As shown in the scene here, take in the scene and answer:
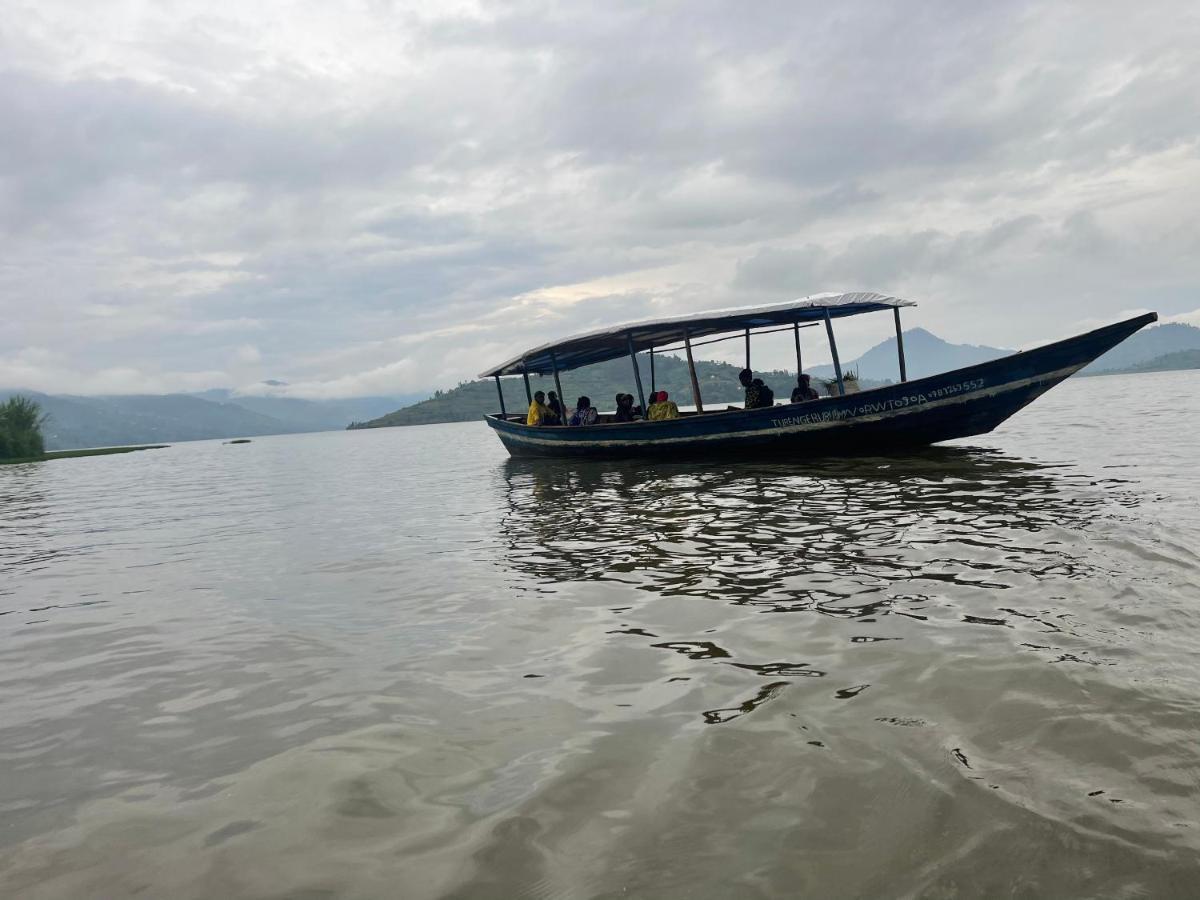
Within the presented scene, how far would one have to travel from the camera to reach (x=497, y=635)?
6.22m

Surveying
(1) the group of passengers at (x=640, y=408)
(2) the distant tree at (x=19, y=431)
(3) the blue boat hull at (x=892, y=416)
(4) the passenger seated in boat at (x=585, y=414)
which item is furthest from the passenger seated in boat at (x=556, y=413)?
(2) the distant tree at (x=19, y=431)

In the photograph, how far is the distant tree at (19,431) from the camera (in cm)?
7244

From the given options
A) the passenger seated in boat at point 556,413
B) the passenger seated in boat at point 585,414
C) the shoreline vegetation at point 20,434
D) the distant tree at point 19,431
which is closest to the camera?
the passenger seated in boat at point 585,414

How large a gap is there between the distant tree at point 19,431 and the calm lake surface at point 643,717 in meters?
82.1

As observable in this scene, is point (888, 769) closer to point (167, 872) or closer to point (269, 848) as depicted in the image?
point (269, 848)

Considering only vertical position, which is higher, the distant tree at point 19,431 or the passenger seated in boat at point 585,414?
the distant tree at point 19,431

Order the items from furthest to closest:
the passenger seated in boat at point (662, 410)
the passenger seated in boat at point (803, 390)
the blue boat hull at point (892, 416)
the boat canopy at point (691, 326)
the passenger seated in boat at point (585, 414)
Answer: the passenger seated in boat at point (585, 414) → the passenger seated in boat at point (662, 410) → the passenger seated in boat at point (803, 390) → the boat canopy at point (691, 326) → the blue boat hull at point (892, 416)

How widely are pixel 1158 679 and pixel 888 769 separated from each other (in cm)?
201

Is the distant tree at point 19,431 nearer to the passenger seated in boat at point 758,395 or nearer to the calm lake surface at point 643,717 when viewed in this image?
the passenger seated in boat at point 758,395

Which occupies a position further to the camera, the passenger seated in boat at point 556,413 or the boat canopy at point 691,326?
the passenger seated in boat at point 556,413

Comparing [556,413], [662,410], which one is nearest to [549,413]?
[556,413]

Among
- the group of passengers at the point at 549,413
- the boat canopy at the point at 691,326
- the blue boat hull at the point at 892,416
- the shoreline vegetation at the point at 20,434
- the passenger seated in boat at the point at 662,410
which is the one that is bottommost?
the blue boat hull at the point at 892,416

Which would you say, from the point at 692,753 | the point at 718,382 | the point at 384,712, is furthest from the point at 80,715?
the point at 718,382

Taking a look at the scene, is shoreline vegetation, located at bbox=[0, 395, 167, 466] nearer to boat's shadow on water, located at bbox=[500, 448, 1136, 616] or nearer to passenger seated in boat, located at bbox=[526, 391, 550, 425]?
passenger seated in boat, located at bbox=[526, 391, 550, 425]
